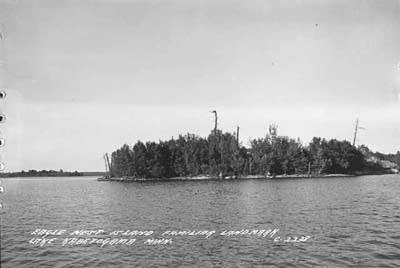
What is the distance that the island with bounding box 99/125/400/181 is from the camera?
142m

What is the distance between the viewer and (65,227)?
29562 mm

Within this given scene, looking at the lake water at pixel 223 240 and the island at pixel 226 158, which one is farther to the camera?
the island at pixel 226 158

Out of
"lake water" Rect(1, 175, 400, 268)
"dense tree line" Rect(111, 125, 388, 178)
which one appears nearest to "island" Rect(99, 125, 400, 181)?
"dense tree line" Rect(111, 125, 388, 178)

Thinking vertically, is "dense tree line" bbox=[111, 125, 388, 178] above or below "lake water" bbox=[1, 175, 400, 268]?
above

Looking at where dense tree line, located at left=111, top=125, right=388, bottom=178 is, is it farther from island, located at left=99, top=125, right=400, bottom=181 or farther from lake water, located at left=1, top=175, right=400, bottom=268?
lake water, located at left=1, top=175, right=400, bottom=268

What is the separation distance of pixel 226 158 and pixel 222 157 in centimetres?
160

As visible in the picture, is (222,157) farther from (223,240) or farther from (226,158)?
(223,240)

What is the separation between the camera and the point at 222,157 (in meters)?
143

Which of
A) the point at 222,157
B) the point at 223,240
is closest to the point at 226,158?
the point at 222,157

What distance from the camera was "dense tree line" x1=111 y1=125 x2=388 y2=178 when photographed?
142 metres

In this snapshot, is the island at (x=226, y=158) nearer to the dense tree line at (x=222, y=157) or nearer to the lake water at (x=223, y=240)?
the dense tree line at (x=222, y=157)

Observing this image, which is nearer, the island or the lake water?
the lake water

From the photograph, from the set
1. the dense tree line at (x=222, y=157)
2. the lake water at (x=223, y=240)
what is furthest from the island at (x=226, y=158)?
the lake water at (x=223, y=240)

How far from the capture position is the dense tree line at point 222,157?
142125 millimetres
